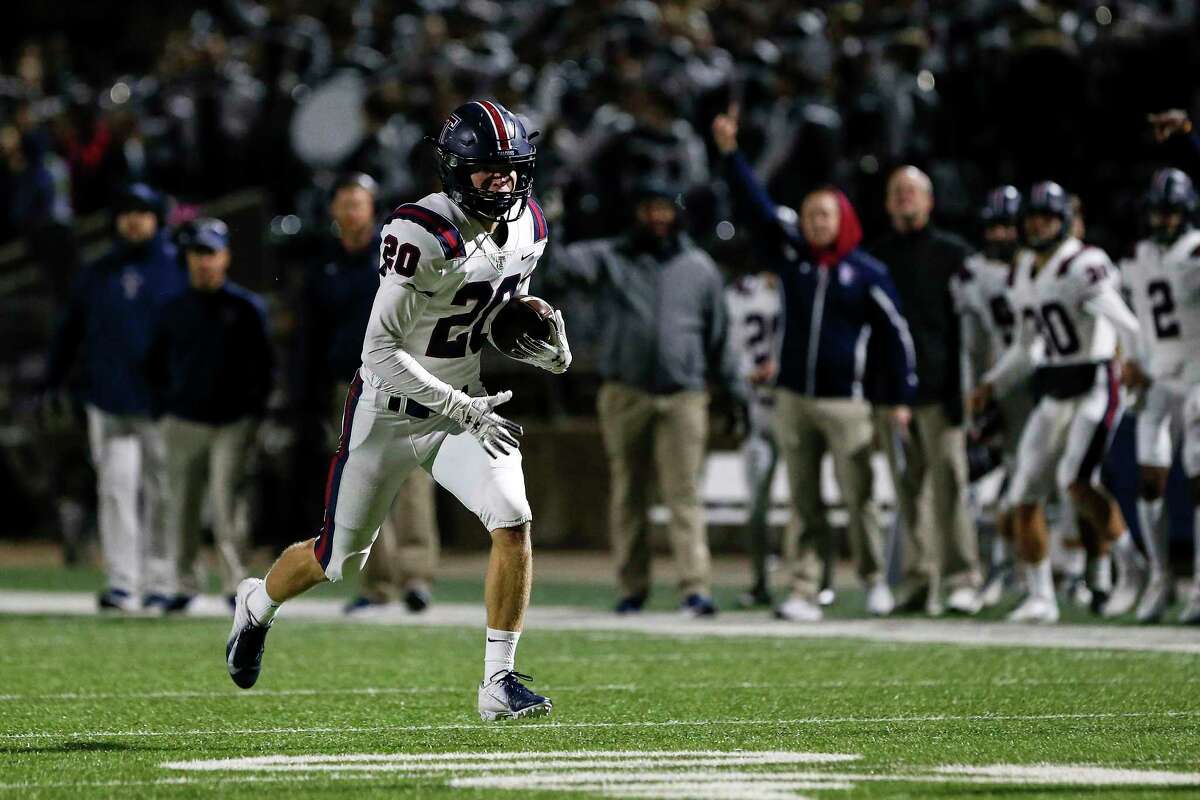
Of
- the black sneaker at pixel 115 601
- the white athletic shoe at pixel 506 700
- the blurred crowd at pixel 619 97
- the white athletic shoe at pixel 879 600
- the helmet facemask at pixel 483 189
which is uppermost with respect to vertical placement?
the blurred crowd at pixel 619 97

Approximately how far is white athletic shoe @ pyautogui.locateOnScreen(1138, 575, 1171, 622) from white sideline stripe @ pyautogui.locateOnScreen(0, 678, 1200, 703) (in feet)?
10.1

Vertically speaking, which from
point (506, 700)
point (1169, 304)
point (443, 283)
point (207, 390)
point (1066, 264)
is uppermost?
point (1066, 264)

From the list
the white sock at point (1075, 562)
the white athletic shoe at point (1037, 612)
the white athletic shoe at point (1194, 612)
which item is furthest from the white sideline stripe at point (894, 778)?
the white sock at point (1075, 562)

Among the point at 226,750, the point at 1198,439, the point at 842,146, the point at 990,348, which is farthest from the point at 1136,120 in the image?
the point at 226,750

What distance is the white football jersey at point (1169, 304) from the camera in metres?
10.4

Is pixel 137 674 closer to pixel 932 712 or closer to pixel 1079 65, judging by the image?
pixel 932 712

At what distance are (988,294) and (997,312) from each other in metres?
0.11

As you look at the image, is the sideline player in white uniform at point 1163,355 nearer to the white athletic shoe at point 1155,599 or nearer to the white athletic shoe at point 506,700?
the white athletic shoe at point 1155,599

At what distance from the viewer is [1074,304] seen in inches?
407

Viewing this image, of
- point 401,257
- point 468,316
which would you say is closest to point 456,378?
point 468,316

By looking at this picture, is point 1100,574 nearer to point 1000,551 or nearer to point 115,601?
point 1000,551

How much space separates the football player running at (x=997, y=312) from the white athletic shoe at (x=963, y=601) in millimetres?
340

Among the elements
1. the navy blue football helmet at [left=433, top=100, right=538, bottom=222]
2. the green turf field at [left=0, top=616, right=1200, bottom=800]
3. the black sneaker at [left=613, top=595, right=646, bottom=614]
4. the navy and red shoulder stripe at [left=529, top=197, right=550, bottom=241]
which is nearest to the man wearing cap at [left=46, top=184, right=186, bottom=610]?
the green turf field at [left=0, top=616, right=1200, bottom=800]

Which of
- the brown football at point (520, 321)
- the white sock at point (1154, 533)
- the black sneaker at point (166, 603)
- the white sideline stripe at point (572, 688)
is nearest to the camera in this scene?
the brown football at point (520, 321)
